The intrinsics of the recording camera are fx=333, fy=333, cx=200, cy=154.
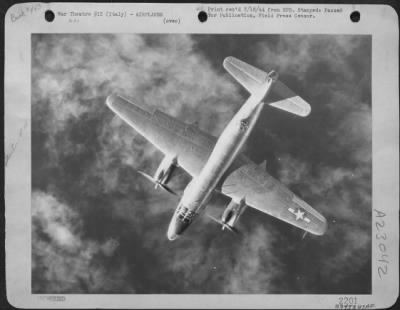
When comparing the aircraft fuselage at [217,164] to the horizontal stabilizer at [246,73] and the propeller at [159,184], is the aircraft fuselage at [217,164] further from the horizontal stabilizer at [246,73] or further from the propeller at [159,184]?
the propeller at [159,184]

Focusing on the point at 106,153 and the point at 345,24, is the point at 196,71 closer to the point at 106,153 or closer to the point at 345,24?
the point at 106,153

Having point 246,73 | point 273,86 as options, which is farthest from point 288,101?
point 246,73

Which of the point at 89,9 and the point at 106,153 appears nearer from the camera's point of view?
→ the point at 89,9

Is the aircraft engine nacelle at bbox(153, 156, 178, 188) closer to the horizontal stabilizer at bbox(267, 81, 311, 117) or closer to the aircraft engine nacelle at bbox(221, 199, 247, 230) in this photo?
the aircraft engine nacelle at bbox(221, 199, 247, 230)

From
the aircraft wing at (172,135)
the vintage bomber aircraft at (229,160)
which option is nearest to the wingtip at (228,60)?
the vintage bomber aircraft at (229,160)

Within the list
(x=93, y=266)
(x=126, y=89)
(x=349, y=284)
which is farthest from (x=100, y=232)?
(x=349, y=284)

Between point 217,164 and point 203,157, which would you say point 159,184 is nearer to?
point 203,157
